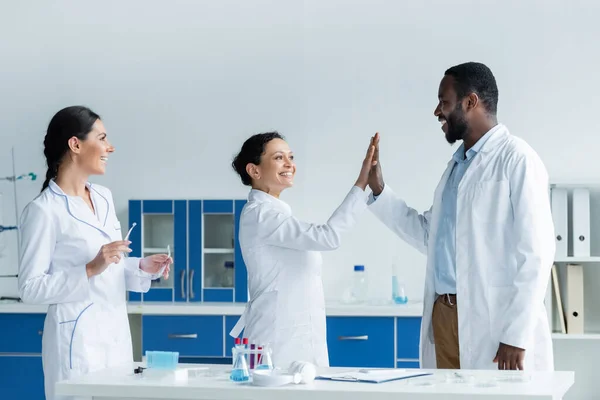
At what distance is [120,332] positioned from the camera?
266 centimetres

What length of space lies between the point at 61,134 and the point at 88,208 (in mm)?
254

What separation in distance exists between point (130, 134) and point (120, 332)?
2.46m

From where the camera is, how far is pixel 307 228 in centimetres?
285

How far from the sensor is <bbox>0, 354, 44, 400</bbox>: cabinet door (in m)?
4.39

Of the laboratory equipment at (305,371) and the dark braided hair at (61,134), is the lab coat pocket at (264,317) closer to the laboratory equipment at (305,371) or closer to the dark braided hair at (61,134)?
the laboratory equipment at (305,371)

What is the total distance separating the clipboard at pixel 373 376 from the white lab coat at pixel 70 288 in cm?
75

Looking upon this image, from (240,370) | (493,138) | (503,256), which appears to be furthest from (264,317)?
(493,138)

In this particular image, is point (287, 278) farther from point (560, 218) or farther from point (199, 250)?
point (560, 218)

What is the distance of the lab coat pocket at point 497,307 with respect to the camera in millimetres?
2574

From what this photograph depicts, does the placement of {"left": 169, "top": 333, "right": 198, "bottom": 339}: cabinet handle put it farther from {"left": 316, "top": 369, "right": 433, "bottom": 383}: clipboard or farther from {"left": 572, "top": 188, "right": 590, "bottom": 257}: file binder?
{"left": 316, "top": 369, "right": 433, "bottom": 383}: clipboard

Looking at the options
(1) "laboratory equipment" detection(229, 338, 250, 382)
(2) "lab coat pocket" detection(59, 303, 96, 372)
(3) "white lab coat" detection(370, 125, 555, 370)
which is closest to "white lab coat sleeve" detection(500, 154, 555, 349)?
Result: (3) "white lab coat" detection(370, 125, 555, 370)

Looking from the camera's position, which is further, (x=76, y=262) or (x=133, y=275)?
(x=133, y=275)

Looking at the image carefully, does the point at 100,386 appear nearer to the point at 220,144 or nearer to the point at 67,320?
the point at 67,320

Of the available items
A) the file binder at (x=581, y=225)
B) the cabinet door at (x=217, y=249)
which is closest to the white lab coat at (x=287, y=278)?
the cabinet door at (x=217, y=249)
